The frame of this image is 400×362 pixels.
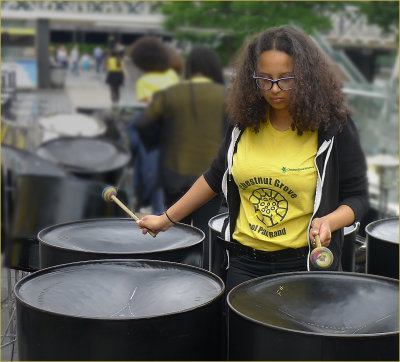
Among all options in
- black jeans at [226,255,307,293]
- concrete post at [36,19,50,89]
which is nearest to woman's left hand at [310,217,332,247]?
black jeans at [226,255,307,293]

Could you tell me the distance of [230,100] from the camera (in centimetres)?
190

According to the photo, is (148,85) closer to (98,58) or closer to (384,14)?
(384,14)

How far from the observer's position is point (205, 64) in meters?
3.62

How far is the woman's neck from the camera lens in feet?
5.91

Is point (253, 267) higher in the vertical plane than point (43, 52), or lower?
lower

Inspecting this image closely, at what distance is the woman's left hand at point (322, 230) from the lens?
5.49ft

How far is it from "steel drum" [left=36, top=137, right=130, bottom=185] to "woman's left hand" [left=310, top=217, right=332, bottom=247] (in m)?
3.28

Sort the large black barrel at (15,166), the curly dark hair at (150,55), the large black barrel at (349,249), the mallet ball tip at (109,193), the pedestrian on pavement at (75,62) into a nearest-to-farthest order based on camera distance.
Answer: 1. the mallet ball tip at (109,193)
2. the large black barrel at (349,249)
3. the large black barrel at (15,166)
4. the curly dark hair at (150,55)
5. the pedestrian on pavement at (75,62)

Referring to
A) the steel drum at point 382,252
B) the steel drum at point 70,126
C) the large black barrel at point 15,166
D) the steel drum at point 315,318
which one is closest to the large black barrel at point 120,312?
the steel drum at point 315,318

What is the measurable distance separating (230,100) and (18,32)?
16.2m

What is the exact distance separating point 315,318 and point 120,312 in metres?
0.40

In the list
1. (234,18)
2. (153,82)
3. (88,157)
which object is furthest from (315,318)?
(234,18)

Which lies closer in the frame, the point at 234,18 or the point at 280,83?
the point at 280,83

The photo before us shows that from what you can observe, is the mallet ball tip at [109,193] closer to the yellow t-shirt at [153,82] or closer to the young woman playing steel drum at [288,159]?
the young woman playing steel drum at [288,159]
